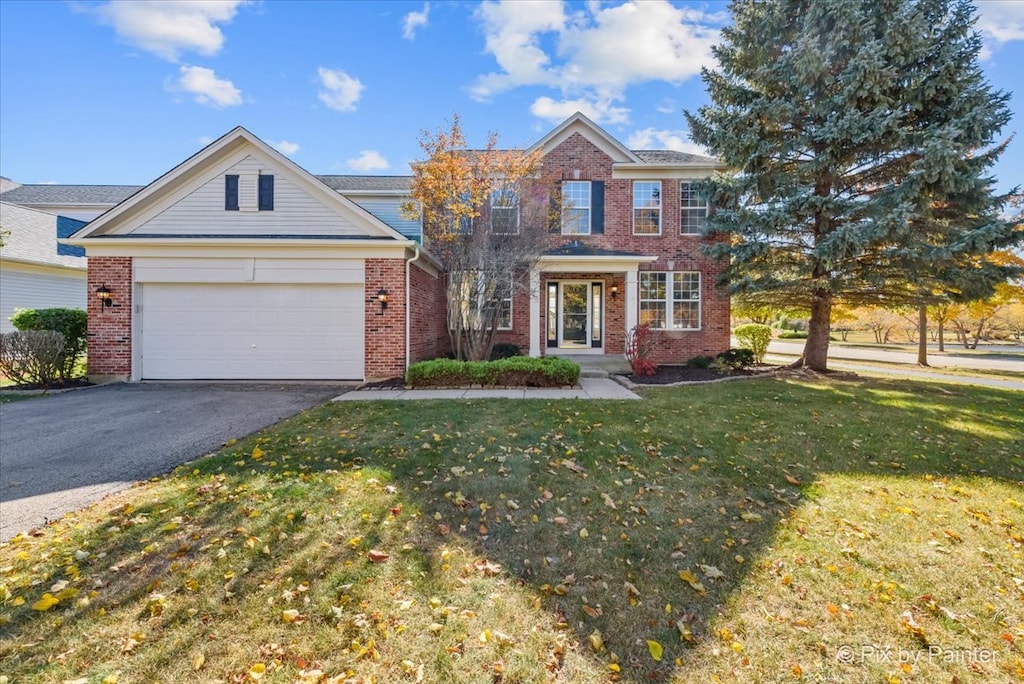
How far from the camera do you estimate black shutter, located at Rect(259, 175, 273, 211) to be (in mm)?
10023

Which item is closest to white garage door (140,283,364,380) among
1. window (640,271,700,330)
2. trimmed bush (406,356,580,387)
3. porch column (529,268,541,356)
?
trimmed bush (406,356,580,387)

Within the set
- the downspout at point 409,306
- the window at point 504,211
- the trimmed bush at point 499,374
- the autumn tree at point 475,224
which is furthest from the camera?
the window at point 504,211

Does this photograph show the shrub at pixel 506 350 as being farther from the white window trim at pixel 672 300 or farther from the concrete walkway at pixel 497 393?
the white window trim at pixel 672 300

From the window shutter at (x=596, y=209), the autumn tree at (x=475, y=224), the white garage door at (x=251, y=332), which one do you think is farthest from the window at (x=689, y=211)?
the white garage door at (x=251, y=332)

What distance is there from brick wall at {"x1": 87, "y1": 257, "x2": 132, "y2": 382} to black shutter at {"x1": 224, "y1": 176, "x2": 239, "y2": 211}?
2473mm

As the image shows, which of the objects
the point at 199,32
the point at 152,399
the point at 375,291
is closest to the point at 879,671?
the point at 375,291

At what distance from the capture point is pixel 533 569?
9.25 feet

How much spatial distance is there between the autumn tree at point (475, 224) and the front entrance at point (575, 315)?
3.11 metres

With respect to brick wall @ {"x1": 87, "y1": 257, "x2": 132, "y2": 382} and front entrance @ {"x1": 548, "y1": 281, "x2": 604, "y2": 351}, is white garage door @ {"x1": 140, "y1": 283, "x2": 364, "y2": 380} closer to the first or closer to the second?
brick wall @ {"x1": 87, "y1": 257, "x2": 132, "y2": 382}

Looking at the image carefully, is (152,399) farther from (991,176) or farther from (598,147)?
(991,176)

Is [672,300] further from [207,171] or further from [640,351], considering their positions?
[207,171]

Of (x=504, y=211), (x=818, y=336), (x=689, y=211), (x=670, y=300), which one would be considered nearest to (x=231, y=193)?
(x=504, y=211)

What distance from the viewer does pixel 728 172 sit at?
12.7 m

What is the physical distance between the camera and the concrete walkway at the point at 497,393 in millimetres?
8227
